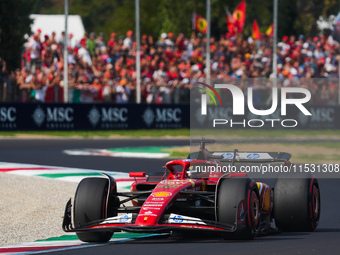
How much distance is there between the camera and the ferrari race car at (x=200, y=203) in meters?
7.46

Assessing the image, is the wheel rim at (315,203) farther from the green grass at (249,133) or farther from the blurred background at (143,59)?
the blurred background at (143,59)

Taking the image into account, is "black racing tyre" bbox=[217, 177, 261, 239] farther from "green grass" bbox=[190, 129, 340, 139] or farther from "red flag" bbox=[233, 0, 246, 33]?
"red flag" bbox=[233, 0, 246, 33]

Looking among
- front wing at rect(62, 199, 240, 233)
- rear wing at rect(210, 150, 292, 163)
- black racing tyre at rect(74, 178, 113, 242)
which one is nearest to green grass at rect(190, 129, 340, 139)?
rear wing at rect(210, 150, 292, 163)

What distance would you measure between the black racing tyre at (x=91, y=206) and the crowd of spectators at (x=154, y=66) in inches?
740

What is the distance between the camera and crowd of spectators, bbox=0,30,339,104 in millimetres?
27375

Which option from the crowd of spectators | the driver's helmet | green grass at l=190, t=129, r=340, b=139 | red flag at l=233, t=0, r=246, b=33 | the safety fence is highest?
red flag at l=233, t=0, r=246, b=33

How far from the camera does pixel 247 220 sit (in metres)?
7.57

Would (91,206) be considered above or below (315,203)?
above

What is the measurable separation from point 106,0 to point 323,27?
49.2ft

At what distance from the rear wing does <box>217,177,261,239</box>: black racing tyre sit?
116 cm

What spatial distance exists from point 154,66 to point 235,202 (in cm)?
2201

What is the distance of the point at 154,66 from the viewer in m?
29.3

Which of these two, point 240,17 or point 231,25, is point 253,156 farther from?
point 231,25

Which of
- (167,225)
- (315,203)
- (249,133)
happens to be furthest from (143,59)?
(167,225)
